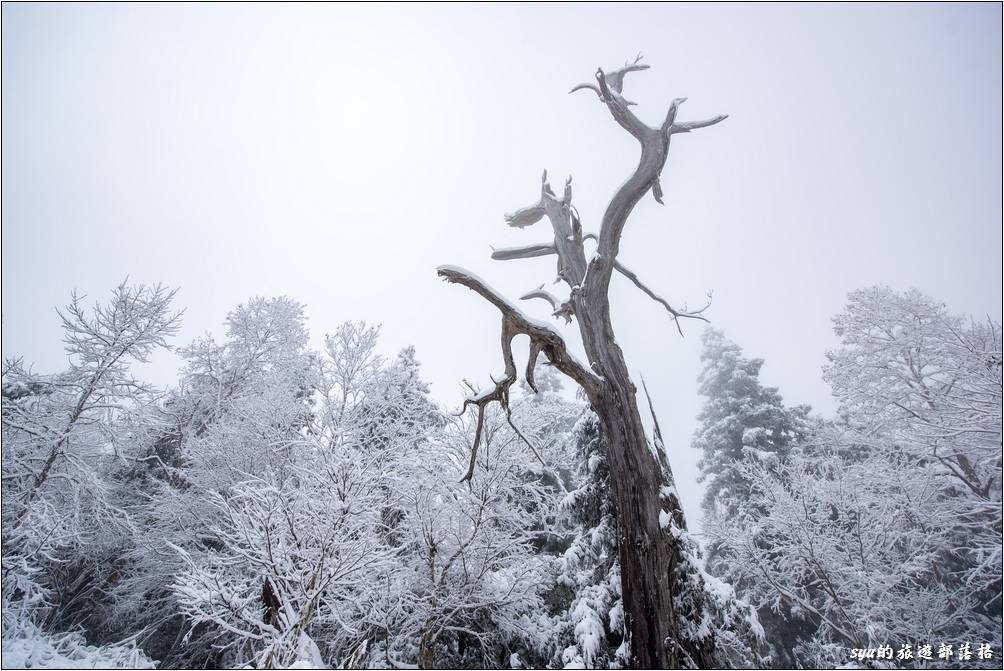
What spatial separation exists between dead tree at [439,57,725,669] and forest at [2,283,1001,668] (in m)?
0.31

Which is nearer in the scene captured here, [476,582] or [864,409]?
[476,582]

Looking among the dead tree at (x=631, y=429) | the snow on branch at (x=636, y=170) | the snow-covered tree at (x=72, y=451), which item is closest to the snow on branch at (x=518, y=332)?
the dead tree at (x=631, y=429)

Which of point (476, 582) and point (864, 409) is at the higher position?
point (864, 409)

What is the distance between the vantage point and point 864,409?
10344 millimetres

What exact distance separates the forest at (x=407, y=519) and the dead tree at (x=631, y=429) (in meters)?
0.31

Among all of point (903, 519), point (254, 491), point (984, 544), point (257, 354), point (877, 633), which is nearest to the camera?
point (254, 491)

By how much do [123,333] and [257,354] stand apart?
4238 millimetres

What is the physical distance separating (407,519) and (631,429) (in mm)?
4485

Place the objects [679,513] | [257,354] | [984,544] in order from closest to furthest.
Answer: [679,513]
[984,544]
[257,354]

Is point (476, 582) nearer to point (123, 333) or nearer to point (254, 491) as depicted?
point (254, 491)

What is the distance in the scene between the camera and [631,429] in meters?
4.02

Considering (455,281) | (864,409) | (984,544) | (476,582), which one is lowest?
(476,582)

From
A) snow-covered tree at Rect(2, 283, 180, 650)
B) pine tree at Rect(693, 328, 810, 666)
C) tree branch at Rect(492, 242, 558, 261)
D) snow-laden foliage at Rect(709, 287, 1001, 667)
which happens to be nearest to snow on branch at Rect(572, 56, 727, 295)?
tree branch at Rect(492, 242, 558, 261)

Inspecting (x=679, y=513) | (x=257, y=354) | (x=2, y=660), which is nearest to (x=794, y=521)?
(x=679, y=513)
